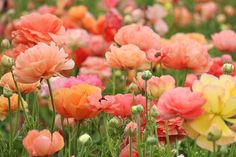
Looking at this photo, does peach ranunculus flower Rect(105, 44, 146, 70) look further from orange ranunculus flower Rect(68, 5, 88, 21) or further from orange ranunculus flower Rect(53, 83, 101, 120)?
orange ranunculus flower Rect(68, 5, 88, 21)

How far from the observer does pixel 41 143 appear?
5.65ft

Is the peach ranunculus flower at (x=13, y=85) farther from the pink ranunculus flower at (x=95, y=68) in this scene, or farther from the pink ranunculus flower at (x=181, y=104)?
the pink ranunculus flower at (x=95, y=68)

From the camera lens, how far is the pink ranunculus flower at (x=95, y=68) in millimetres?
3197

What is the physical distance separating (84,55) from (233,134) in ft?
5.42

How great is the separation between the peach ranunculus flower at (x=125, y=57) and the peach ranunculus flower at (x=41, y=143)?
436 millimetres

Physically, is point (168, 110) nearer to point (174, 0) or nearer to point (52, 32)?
point (52, 32)

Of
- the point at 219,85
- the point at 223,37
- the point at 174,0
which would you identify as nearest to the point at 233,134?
the point at 219,85

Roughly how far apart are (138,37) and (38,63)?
1.85 feet

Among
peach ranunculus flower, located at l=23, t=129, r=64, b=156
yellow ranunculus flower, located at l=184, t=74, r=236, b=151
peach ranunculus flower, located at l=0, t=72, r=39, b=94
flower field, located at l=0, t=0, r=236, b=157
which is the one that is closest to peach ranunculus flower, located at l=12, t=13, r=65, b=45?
flower field, located at l=0, t=0, r=236, b=157

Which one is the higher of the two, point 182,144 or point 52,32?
point 52,32

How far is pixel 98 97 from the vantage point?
6.36 feet

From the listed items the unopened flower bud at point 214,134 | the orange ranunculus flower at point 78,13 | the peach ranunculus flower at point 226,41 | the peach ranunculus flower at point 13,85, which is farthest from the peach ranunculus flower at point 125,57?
the orange ranunculus flower at point 78,13

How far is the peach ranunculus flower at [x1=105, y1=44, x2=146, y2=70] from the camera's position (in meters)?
2.13

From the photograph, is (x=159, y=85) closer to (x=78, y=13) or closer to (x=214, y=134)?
(x=214, y=134)
